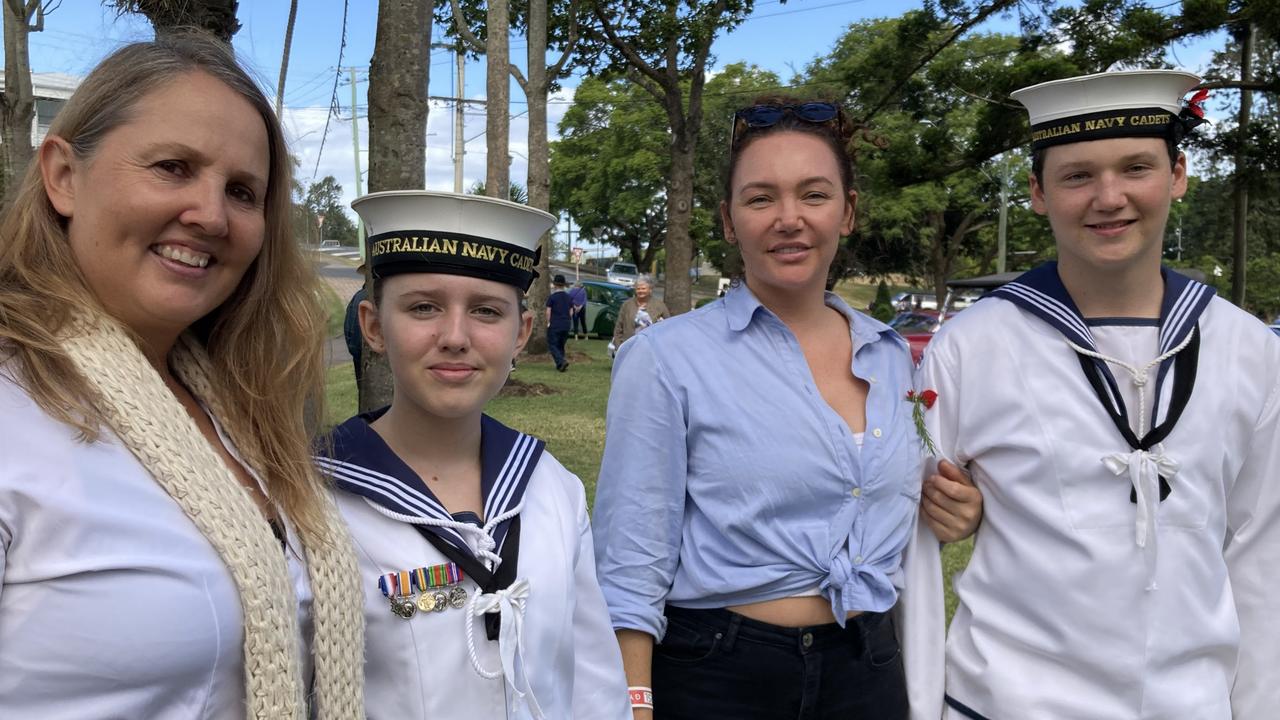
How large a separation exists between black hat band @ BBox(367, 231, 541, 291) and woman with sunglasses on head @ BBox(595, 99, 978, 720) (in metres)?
0.45

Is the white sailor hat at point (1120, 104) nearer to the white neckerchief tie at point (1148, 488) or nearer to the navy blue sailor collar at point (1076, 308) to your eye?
the navy blue sailor collar at point (1076, 308)

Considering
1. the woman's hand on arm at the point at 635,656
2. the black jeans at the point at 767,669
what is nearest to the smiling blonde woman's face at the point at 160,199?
the woman's hand on arm at the point at 635,656

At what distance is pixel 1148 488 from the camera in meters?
2.12

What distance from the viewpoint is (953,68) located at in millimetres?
12500

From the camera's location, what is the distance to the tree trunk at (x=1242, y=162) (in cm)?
1107

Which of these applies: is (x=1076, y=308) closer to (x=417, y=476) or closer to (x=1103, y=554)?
(x=1103, y=554)

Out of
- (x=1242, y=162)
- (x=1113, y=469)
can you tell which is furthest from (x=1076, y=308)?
(x=1242, y=162)

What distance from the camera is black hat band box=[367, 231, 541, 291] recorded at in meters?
2.03

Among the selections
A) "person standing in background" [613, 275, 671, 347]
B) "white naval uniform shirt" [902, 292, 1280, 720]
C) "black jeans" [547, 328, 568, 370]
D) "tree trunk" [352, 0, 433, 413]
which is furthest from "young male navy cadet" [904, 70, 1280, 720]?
"black jeans" [547, 328, 568, 370]

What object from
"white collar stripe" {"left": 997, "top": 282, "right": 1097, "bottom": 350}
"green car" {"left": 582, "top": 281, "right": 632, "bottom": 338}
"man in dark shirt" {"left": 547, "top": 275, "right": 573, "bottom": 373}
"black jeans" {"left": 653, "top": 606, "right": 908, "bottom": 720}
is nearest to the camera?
"black jeans" {"left": 653, "top": 606, "right": 908, "bottom": 720}

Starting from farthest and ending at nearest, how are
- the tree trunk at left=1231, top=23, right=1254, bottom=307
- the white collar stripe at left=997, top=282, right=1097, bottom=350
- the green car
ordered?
the green car < the tree trunk at left=1231, top=23, right=1254, bottom=307 < the white collar stripe at left=997, top=282, right=1097, bottom=350

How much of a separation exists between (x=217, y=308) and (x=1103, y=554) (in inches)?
76.3

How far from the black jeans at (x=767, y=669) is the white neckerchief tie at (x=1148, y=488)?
1.96ft

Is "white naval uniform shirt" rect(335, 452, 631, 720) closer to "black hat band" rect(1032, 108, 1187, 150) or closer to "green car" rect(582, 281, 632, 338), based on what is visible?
"black hat band" rect(1032, 108, 1187, 150)
